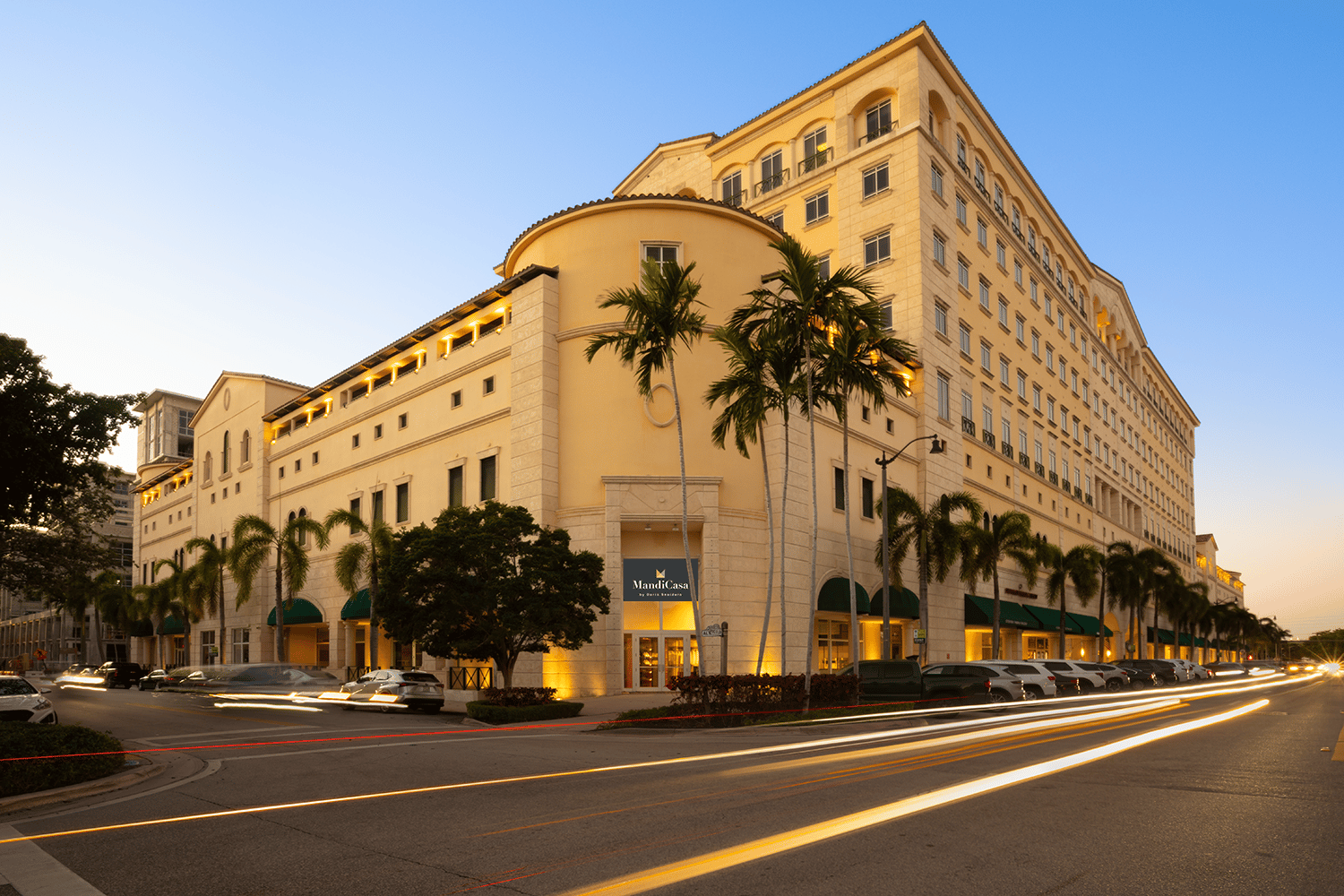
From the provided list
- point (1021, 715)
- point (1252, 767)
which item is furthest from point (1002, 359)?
point (1252, 767)

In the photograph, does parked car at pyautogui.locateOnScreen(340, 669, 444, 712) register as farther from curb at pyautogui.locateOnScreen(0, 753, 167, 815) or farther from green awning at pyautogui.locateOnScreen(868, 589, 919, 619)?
green awning at pyautogui.locateOnScreen(868, 589, 919, 619)

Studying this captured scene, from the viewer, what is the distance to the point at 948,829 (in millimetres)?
8766

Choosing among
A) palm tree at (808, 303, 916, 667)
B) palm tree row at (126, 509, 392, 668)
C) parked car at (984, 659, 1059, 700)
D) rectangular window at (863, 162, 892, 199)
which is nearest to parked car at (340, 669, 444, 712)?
palm tree row at (126, 509, 392, 668)

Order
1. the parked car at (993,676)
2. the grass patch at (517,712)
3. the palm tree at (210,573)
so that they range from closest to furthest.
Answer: the grass patch at (517,712) < the parked car at (993,676) < the palm tree at (210,573)

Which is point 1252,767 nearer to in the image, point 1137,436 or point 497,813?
point 497,813

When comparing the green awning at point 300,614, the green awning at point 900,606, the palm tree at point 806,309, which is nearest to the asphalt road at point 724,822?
the palm tree at point 806,309

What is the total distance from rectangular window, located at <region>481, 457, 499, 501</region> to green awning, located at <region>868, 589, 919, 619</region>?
57.1 feet

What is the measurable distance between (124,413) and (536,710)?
13644mm

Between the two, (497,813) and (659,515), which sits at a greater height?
(659,515)

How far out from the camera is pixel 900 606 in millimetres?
43906

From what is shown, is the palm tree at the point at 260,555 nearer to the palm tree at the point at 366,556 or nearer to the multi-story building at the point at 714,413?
the multi-story building at the point at 714,413

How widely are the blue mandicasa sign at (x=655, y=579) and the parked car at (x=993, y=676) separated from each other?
9.87m

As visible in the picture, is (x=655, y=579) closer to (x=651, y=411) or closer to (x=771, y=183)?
(x=651, y=411)

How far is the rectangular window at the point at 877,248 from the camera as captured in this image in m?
52.8
